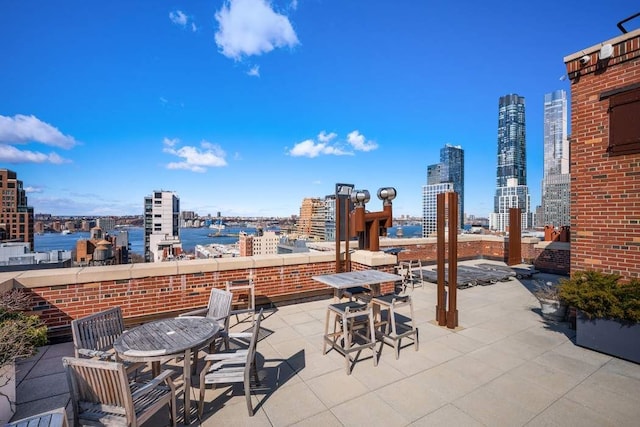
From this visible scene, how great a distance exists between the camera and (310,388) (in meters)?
3.46

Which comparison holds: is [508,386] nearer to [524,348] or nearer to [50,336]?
[524,348]

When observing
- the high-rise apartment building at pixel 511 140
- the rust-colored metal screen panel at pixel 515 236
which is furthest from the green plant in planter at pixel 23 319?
the high-rise apartment building at pixel 511 140

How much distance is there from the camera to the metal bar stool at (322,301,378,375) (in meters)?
3.90

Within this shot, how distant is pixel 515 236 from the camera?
11219 mm

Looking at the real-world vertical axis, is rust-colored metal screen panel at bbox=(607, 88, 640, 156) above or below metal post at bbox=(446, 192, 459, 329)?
above

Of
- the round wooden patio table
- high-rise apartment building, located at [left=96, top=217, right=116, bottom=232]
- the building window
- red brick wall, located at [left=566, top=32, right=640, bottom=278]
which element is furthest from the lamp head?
high-rise apartment building, located at [left=96, top=217, right=116, bottom=232]

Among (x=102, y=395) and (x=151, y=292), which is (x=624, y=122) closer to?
(x=102, y=395)

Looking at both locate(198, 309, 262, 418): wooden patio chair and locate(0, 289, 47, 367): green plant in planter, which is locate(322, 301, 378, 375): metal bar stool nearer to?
locate(198, 309, 262, 418): wooden patio chair

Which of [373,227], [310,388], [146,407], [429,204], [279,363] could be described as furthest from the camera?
[429,204]

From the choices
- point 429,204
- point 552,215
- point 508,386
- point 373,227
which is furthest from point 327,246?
point 552,215

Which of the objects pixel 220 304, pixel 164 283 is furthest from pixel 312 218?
pixel 220 304

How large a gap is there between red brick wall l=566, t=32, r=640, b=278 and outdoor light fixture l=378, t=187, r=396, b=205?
3441 mm

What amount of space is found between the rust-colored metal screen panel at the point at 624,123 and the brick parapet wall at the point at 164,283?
14.8ft

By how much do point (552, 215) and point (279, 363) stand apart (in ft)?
210
